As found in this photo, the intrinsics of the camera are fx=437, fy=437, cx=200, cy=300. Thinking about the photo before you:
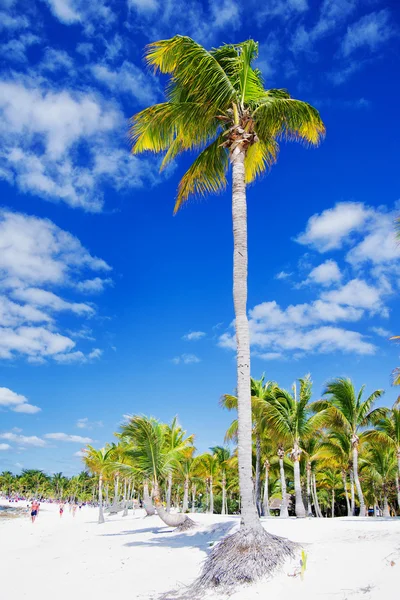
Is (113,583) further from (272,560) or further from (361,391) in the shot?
(361,391)

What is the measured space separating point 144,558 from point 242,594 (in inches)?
217

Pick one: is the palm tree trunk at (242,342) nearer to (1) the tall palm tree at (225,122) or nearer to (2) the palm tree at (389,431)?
(1) the tall palm tree at (225,122)

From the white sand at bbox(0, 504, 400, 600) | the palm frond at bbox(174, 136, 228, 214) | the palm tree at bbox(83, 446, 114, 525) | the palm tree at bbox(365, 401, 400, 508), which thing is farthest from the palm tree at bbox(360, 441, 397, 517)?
the palm frond at bbox(174, 136, 228, 214)

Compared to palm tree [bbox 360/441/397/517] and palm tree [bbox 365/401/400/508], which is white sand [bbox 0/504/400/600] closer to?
palm tree [bbox 365/401/400/508]

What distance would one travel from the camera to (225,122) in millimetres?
13125

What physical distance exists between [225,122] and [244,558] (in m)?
11.4

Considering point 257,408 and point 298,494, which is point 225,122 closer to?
point 257,408

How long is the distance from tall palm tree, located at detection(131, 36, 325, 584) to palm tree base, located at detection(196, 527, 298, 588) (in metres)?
1.55

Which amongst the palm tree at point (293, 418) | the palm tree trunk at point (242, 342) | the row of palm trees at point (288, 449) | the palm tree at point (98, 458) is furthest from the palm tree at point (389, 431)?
the palm tree at point (98, 458)

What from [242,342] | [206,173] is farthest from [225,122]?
[242,342]

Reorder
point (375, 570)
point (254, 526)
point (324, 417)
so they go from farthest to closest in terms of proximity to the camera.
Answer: point (324, 417)
point (254, 526)
point (375, 570)

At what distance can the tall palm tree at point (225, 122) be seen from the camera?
11633 millimetres

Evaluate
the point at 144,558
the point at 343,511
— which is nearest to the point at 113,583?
the point at 144,558

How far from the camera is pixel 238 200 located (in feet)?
39.7
